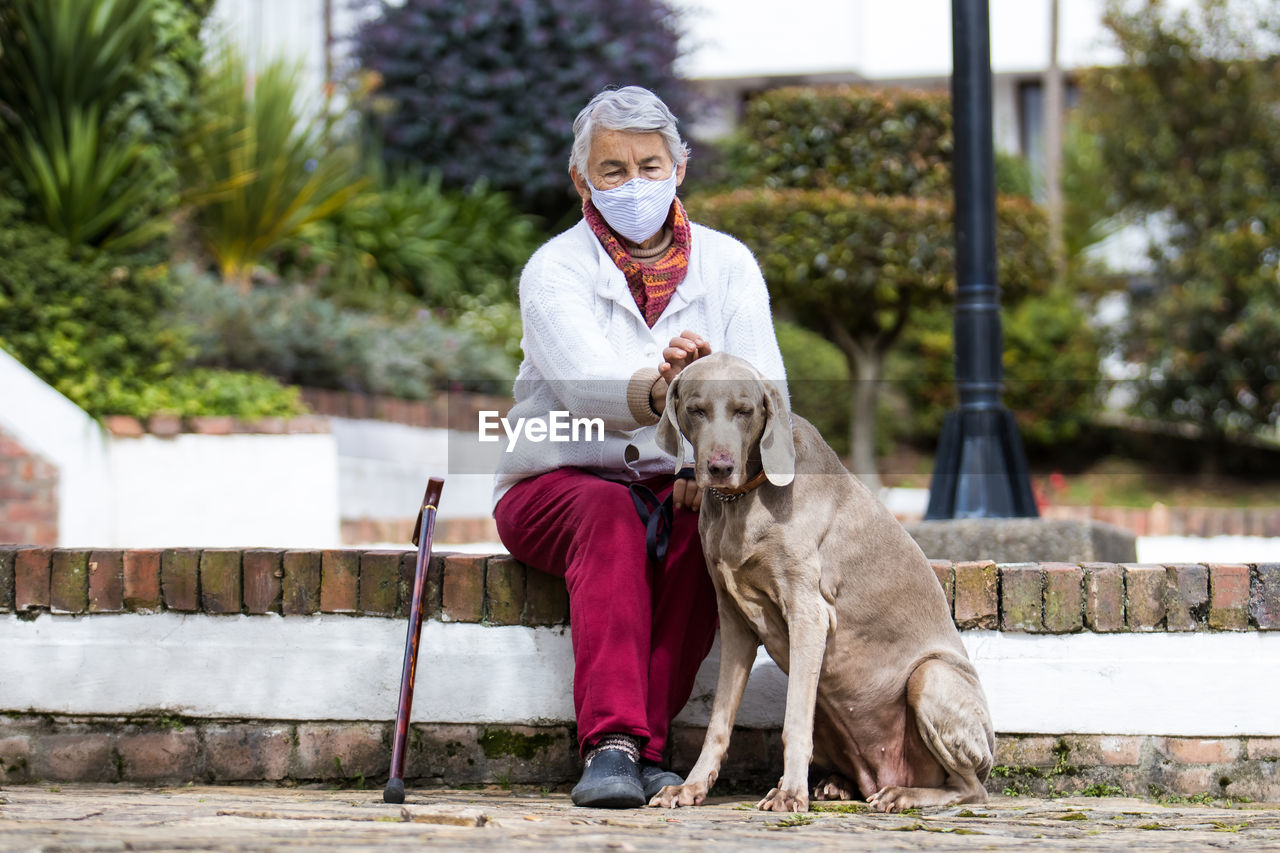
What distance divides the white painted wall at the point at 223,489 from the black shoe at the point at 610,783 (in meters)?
4.02

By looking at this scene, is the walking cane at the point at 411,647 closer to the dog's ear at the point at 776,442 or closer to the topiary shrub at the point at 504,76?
the dog's ear at the point at 776,442

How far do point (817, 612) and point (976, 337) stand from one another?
2030mm

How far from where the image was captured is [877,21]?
63.5ft

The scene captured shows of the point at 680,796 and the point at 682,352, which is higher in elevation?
the point at 682,352

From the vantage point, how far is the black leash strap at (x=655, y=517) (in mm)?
3217

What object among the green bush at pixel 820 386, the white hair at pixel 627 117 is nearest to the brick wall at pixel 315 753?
the white hair at pixel 627 117

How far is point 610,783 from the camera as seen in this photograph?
2.92 meters

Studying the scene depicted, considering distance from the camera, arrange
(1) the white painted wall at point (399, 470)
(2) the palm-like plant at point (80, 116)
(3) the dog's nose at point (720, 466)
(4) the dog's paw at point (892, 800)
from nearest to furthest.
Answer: (3) the dog's nose at point (720, 466) → (4) the dog's paw at point (892, 800) → (2) the palm-like plant at point (80, 116) → (1) the white painted wall at point (399, 470)

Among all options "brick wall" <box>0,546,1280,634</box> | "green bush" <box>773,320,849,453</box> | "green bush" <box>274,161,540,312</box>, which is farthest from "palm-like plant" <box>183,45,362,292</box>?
"brick wall" <box>0,546,1280,634</box>

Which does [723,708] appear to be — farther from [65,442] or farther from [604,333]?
[65,442]

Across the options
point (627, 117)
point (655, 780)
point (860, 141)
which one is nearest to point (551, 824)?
point (655, 780)

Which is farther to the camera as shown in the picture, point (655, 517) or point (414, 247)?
point (414, 247)

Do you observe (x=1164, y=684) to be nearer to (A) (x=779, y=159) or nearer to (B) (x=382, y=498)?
(B) (x=382, y=498)

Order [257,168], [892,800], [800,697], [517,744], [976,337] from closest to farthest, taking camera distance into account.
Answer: [800,697]
[892,800]
[517,744]
[976,337]
[257,168]
